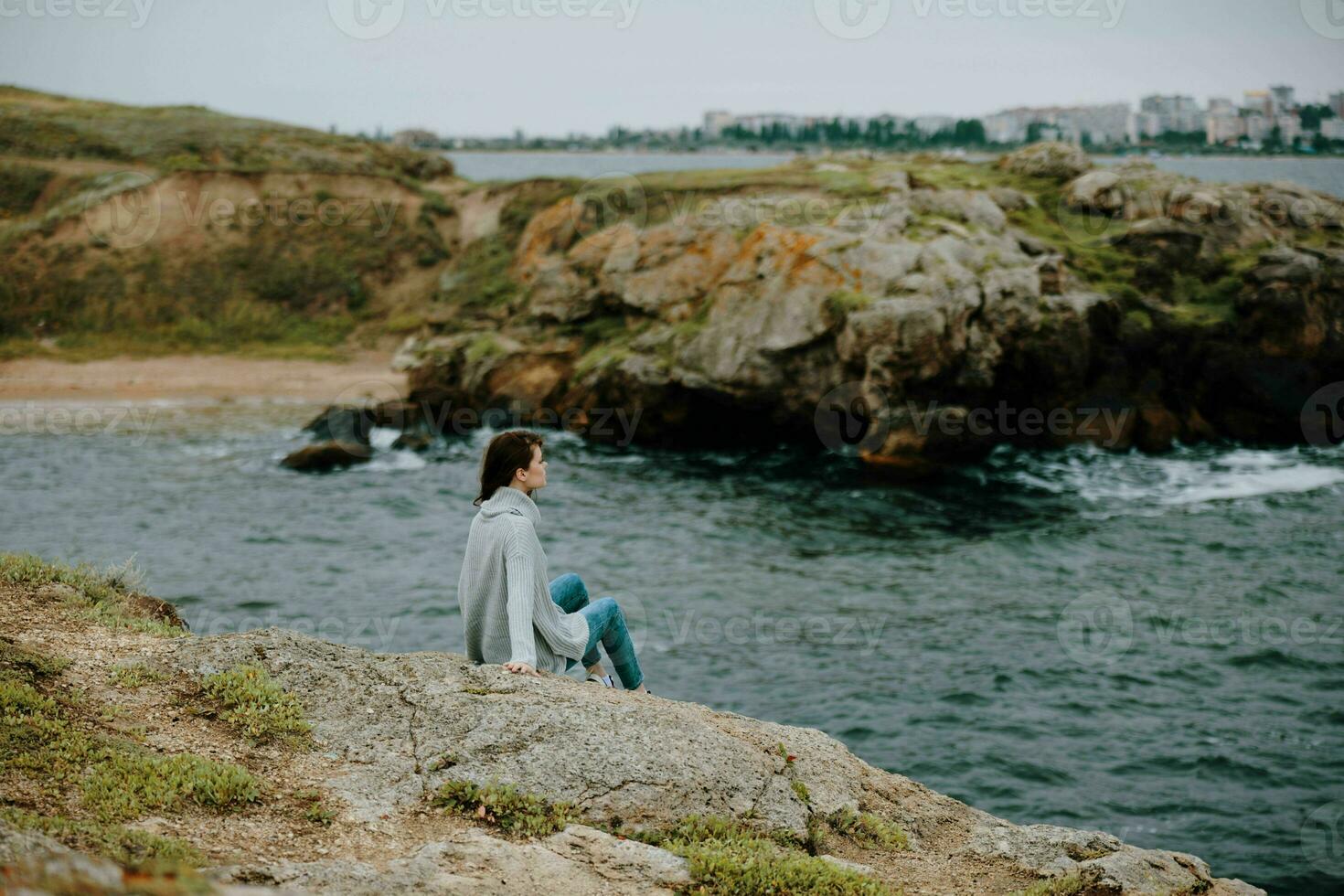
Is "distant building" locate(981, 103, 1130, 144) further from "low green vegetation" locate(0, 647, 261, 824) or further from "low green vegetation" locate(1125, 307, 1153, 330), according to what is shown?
"low green vegetation" locate(0, 647, 261, 824)

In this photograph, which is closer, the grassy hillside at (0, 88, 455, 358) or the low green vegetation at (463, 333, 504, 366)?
the low green vegetation at (463, 333, 504, 366)

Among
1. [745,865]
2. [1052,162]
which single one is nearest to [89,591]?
[745,865]

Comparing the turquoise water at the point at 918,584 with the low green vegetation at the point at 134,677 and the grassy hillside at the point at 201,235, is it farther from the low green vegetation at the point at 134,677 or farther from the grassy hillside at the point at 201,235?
the grassy hillside at the point at 201,235

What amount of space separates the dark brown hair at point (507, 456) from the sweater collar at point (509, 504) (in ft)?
0.30

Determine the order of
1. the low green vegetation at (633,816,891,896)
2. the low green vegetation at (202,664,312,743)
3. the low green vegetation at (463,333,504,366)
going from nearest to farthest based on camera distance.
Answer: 1. the low green vegetation at (633,816,891,896)
2. the low green vegetation at (202,664,312,743)
3. the low green vegetation at (463,333,504,366)

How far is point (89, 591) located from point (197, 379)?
42.1m

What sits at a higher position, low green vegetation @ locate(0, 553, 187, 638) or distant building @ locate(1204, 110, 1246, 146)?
distant building @ locate(1204, 110, 1246, 146)

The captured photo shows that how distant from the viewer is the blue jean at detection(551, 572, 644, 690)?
31.0ft

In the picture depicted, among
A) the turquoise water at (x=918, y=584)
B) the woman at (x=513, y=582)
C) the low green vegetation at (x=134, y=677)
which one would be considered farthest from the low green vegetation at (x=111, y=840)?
the turquoise water at (x=918, y=584)

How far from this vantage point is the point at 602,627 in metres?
9.51

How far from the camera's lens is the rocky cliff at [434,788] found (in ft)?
21.7

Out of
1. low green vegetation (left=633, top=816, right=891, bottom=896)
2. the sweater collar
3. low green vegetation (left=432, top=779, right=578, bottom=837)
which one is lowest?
low green vegetation (left=633, top=816, right=891, bottom=896)

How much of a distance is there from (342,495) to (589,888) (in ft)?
93.8

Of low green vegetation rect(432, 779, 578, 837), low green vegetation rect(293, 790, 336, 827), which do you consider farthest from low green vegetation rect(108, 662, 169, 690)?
low green vegetation rect(432, 779, 578, 837)
